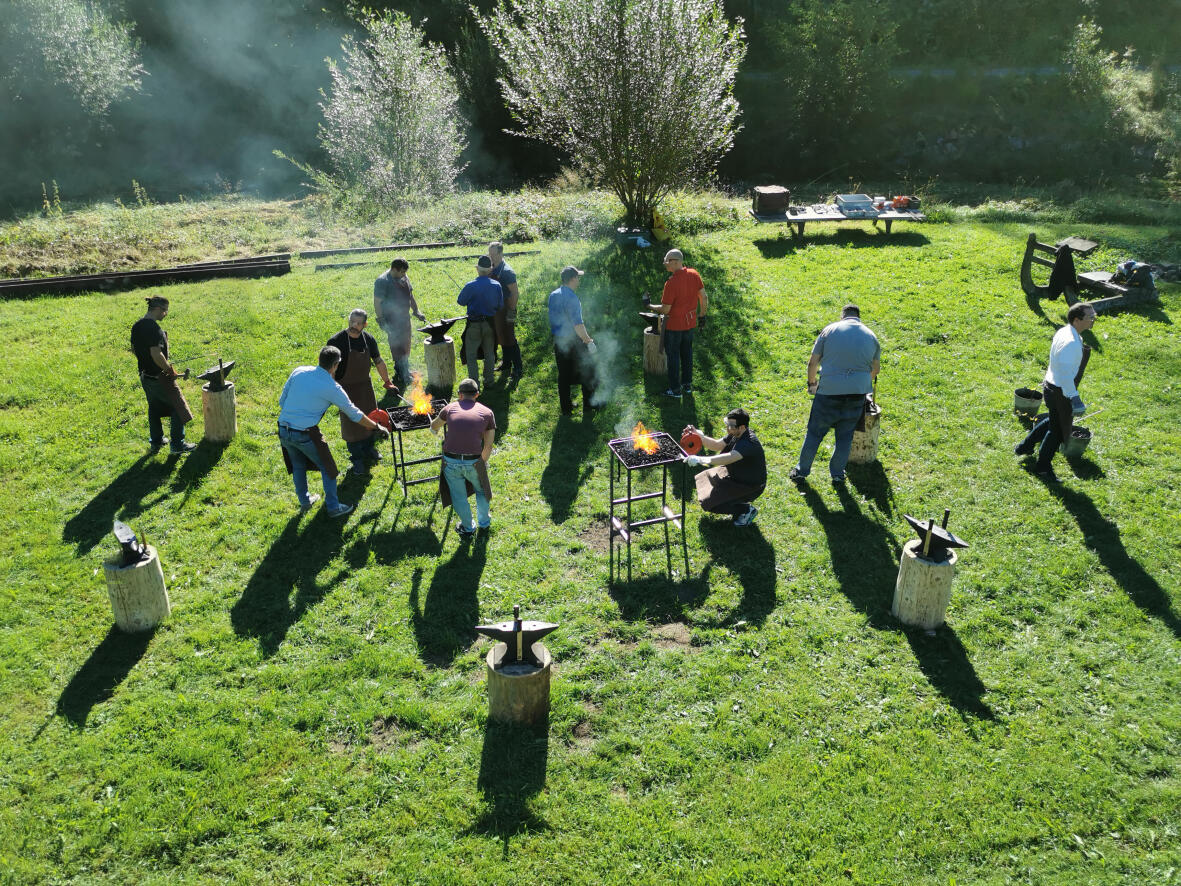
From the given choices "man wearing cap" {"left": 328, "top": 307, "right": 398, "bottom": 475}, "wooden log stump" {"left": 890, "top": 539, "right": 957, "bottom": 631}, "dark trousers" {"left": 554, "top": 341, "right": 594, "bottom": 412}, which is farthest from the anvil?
"dark trousers" {"left": 554, "top": 341, "right": 594, "bottom": 412}

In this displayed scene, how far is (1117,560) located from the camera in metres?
8.46

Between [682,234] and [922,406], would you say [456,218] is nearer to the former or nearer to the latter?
→ [682,234]

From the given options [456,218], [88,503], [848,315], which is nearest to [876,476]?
[848,315]

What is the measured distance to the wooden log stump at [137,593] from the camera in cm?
741

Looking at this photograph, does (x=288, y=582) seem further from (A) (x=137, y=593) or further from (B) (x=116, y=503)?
(B) (x=116, y=503)

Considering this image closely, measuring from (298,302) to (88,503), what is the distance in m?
6.70

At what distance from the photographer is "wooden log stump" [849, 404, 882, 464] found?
33.1ft

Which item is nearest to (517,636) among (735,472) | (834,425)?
(735,472)

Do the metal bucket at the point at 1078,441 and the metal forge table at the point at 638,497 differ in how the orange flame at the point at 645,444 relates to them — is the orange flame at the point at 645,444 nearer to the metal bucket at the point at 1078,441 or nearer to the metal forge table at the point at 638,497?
the metal forge table at the point at 638,497

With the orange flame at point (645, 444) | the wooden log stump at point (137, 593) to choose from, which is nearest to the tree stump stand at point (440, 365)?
the orange flame at point (645, 444)

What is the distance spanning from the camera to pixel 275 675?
711 centimetres

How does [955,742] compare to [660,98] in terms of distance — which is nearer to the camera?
[955,742]

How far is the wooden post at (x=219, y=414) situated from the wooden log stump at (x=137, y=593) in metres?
3.60

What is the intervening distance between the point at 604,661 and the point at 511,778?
4.88 feet
